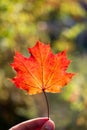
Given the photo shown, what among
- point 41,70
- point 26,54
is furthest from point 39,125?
point 26,54

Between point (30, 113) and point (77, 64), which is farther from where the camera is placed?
point (77, 64)

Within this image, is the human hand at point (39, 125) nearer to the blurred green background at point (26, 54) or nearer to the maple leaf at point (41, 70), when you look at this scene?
the maple leaf at point (41, 70)

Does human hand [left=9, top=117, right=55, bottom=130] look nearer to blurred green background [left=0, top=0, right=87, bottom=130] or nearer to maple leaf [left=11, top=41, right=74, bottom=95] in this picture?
maple leaf [left=11, top=41, right=74, bottom=95]

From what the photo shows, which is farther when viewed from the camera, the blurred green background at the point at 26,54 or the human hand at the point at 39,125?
the blurred green background at the point at 26,54

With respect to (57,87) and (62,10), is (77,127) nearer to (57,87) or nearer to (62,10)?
(62,10)

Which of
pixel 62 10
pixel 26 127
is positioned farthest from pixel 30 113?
pixel 26 127

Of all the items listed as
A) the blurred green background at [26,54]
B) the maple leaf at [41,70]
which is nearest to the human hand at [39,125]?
the maple leaf at [41,70]

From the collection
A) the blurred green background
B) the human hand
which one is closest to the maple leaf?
the human hand

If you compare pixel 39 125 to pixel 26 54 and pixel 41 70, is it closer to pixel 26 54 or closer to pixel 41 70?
pixel 41 70
